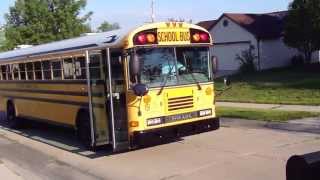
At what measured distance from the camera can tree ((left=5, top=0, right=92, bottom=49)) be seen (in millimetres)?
46406

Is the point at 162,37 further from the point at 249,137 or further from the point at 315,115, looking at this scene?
the point at 315,115

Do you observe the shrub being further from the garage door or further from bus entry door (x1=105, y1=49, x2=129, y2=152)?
bus entry door (x1=105, y1=49, x2=129, y2=152)

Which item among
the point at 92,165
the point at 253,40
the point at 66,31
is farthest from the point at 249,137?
the point at 66,31

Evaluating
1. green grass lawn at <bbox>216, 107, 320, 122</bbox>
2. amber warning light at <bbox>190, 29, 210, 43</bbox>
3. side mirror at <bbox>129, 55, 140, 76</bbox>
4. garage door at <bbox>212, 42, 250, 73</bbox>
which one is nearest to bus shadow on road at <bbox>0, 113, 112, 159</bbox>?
side mirror at <bbox>129, 55, 140, 76</bbox>

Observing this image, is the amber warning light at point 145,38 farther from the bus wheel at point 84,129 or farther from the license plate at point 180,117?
the bus wheel at point 84,129

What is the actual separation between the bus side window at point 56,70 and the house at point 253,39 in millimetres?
27758

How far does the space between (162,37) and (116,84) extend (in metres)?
1.27

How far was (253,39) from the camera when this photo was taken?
1634 inches

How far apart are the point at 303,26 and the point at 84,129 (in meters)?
24.8

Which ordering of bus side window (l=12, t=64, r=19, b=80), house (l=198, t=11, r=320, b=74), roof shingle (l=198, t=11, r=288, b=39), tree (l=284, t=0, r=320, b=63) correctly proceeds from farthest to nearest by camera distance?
1. roof shingle (l=198, t=11, r=288, b=39)
2. house (l=198, t=11, r=320, b=74)
3. tree (l=284, t=0, r=320, b=63)
4. bus side window (l=12, t=64, r=19, b=80)

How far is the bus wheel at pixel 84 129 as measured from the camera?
1232 centimetres

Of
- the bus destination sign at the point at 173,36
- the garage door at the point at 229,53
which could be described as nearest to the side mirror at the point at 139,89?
the bus destination sign at the point at 173,36

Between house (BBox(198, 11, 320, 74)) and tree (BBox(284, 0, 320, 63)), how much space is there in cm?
373

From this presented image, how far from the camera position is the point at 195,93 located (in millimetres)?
11453
